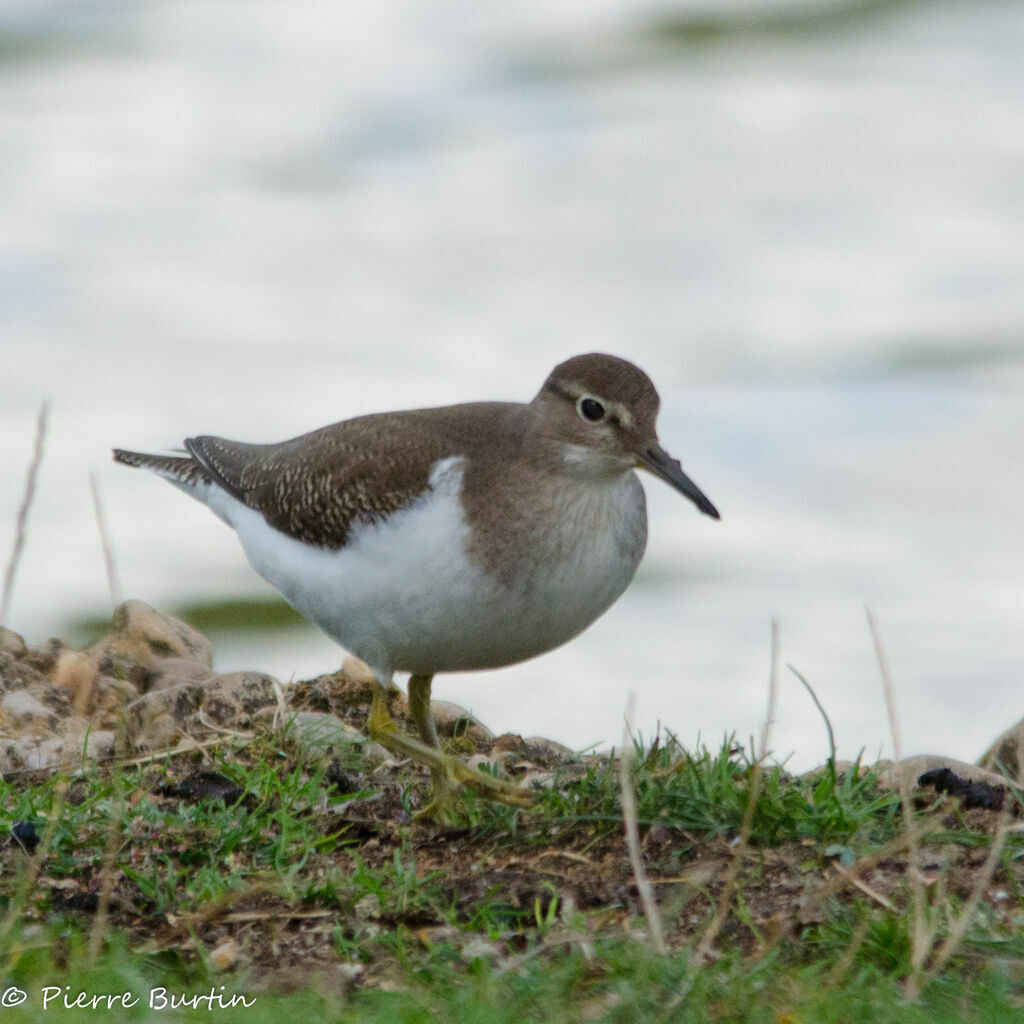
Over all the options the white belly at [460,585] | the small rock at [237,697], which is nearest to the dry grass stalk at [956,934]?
the white belly at [460,585]

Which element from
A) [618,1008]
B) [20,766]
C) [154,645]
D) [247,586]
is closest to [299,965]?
[618,1008]

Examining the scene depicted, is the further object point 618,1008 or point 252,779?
point 252,779

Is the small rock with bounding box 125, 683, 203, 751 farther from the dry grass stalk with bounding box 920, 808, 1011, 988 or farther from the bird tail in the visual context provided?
the dry grass stalk with bounding box 920, 808, 1011, 988

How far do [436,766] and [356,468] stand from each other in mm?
1249

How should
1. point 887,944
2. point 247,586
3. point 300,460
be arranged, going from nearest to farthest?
point 887,944, point 300,460, point 247,586

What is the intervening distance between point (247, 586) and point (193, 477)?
179 inches

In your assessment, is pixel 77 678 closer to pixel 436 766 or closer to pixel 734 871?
pixel 436 766

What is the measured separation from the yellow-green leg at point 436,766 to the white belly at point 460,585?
21cm

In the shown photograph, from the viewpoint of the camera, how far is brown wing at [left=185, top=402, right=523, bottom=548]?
592 cm

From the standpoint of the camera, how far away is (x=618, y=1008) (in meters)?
3.98

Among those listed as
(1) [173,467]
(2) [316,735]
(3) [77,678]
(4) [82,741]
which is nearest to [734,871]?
(2) [316,735]

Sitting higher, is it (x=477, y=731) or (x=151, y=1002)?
(x=477, y=731)

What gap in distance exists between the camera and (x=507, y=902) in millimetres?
4777

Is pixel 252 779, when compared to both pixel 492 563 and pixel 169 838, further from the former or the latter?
pixel 492 563
